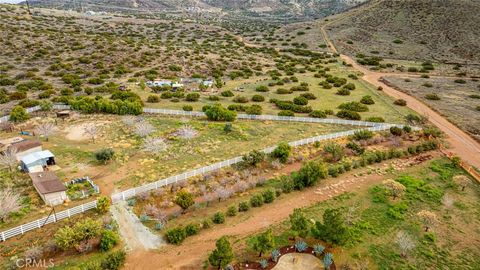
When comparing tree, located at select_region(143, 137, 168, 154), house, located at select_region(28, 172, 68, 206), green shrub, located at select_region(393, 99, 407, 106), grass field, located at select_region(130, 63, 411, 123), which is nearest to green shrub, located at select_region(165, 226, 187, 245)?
house, located at select_region(28, 172, 68, 206)

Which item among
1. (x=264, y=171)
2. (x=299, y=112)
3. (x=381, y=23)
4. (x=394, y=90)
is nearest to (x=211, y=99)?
(x=299, y=112)

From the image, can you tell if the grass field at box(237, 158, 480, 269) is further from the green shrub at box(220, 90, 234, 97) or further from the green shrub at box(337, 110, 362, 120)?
the green shrub at box(220, 90, 234, 97)

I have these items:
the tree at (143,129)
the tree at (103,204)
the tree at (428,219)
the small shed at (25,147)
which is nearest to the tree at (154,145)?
the tree at (143,129)

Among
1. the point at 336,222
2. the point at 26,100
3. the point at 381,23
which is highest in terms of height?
the point at 381,23

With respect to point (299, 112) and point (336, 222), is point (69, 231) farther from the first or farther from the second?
point (299, 112)

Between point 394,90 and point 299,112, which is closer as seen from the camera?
point 299,112

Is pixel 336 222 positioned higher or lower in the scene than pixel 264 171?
higher

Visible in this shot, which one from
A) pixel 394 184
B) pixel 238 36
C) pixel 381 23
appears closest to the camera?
pixel 394 184

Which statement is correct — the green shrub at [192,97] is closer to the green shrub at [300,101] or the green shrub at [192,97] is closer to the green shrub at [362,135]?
the green shrub at [300,101]
